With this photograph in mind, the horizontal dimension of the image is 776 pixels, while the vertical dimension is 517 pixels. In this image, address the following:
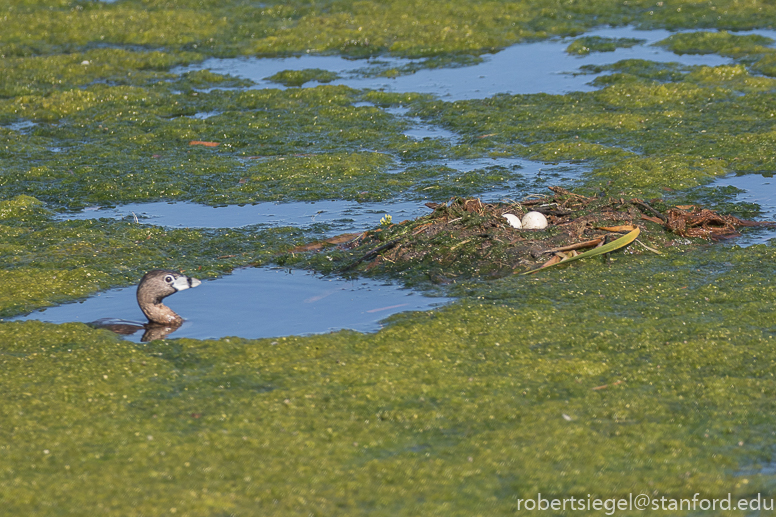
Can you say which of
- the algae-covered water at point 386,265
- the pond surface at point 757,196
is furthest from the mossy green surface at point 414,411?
the pond surface at point 757,196

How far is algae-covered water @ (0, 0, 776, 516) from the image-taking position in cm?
470

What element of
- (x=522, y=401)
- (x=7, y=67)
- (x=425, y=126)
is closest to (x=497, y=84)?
(x=425, y=126)

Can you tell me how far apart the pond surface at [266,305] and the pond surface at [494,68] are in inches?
268

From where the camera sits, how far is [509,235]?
8086 mm

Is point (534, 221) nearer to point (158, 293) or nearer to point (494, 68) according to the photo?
point (158, 293)

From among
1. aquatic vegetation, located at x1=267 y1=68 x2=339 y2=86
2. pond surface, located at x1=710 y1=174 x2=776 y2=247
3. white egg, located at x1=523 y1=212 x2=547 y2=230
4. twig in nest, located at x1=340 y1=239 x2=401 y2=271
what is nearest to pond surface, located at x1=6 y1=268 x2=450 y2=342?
twig in nest, located at x1=340 y1=239 x2=401 y2=271

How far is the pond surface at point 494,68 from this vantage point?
14.4 metres

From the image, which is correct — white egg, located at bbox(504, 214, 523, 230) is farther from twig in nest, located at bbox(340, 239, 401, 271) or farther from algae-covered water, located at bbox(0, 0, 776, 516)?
twig in nest, located at bbox(340, 239, 401, 271)

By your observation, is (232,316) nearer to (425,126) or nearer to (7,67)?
(425,126)

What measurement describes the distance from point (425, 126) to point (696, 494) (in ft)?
29.3

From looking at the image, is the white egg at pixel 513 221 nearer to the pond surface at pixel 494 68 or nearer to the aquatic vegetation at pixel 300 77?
the pond surface at pixel 494 68

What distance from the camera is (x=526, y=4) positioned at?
1867cm

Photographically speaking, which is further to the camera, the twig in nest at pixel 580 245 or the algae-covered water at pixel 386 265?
the twig in nest at pixel 580 245

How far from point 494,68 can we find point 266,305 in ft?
30.9
